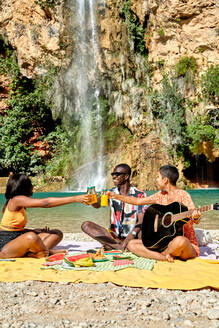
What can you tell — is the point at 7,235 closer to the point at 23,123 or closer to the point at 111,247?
the point at 111,247

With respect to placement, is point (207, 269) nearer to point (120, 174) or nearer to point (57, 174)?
point (120, 174)

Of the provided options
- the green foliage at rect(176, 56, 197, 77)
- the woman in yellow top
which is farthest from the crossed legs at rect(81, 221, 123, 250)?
the green foliage at rect(176, 56, 197, 77)

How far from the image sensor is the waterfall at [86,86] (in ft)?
89.1

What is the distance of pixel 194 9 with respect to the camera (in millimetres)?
24594

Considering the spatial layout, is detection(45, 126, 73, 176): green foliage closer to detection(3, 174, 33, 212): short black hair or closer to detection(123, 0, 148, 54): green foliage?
detection(123, 0, 148, 54): green foliage

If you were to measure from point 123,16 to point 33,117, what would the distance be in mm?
10519

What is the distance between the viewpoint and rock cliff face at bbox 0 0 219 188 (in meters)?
24.6

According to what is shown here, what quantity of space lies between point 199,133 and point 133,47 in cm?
819

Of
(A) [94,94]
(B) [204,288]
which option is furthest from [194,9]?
(B) [204,288]

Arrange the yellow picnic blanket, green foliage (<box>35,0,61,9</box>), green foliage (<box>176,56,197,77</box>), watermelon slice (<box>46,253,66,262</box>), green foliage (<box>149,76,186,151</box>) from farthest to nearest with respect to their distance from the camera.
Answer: green foliage (<box>35,0,61,9</box>) → green foliage (<box>176,56,197,77</box>) → green foliage (<box>149,76,186,151</box>) → watermelon slice (<box>46,253,66,262</box>) → the yellow picnic blanket

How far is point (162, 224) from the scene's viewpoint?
4.15m

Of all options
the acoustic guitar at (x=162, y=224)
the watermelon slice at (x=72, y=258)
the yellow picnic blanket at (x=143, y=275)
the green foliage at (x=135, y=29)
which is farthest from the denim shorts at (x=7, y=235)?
the green foliage at (x=135, y=29)

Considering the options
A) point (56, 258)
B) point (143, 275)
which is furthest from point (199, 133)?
point (143, 275)

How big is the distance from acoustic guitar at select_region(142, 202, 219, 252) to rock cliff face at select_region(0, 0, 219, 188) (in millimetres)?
19699
